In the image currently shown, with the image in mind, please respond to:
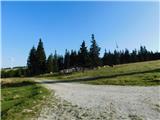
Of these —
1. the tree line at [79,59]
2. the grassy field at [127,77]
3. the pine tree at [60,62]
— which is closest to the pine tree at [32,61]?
the tree line at [79,59]

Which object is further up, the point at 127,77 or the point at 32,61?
the point at 32,61

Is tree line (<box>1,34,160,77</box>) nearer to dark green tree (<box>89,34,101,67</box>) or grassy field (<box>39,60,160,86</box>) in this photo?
dark green tree (<box>89,34,101,67</box>)

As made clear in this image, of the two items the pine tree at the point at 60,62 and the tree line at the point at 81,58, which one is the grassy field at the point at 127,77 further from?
the pine tree at the point at 60,62

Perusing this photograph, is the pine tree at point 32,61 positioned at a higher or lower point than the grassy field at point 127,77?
higher

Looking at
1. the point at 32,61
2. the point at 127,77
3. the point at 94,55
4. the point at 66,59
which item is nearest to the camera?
the point at 127,77

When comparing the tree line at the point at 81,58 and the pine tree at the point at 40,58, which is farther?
the pine tree at the point at 40,58

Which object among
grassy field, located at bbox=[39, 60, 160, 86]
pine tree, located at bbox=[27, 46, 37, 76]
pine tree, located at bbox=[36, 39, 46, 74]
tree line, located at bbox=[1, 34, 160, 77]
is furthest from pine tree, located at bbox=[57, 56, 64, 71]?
grassy field, located at bbox=[39, 60, 160, 86]

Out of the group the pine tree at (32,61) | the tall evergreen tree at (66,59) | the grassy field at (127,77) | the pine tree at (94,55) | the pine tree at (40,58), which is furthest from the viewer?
the tall evergreen tree at (66,59)

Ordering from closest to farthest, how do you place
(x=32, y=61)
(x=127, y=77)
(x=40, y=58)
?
(x=127, y=77) < (x=40, y=58) < (x=32, y=61)

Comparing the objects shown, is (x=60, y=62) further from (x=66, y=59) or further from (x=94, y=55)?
(x=94, y=55)

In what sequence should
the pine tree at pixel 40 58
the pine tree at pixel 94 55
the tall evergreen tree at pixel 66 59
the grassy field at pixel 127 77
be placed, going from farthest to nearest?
1. the tall evergreen tree at pixel 66 59
2. the pine tree at pixel 40 58
3. the pine tree at pixel 94 55
4. the grassy field at pixel 127 77

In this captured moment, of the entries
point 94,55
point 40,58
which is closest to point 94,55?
point 94,55

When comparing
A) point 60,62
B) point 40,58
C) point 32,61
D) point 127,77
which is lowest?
point 127,77

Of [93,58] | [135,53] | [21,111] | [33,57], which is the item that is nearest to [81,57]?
[93,58]
